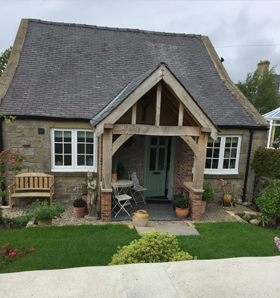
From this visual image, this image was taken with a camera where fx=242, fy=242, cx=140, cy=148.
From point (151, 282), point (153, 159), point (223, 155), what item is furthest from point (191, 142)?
point (151, 282)

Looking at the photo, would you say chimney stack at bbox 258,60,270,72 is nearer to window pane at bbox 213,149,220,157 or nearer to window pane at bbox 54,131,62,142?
window pane at bbox 213,149,220,157

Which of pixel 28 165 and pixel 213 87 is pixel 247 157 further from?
pixel 28 165

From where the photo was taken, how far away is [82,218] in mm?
8016

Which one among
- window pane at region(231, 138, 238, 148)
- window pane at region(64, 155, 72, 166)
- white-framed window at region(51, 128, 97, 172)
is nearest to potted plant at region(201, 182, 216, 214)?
window pane at region(231, 138, 238, 148)

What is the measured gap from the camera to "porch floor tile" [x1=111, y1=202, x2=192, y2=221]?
26.8 feet

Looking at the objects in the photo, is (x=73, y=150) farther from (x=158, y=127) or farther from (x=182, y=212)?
(x=182, y=212)

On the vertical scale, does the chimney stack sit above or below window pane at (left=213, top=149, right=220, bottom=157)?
above

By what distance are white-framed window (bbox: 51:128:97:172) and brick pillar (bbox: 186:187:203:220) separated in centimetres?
→ 374

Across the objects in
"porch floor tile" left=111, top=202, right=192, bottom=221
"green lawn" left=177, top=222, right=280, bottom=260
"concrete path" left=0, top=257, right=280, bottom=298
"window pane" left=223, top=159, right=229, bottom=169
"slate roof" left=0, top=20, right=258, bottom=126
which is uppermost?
"slate roof" left=0, top=20, right=258, bottom=126

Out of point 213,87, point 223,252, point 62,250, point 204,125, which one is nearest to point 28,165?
point 62,250

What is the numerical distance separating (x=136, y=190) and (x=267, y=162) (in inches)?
209

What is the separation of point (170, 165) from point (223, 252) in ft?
15.8

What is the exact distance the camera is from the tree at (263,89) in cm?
2580

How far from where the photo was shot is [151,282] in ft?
4.65
